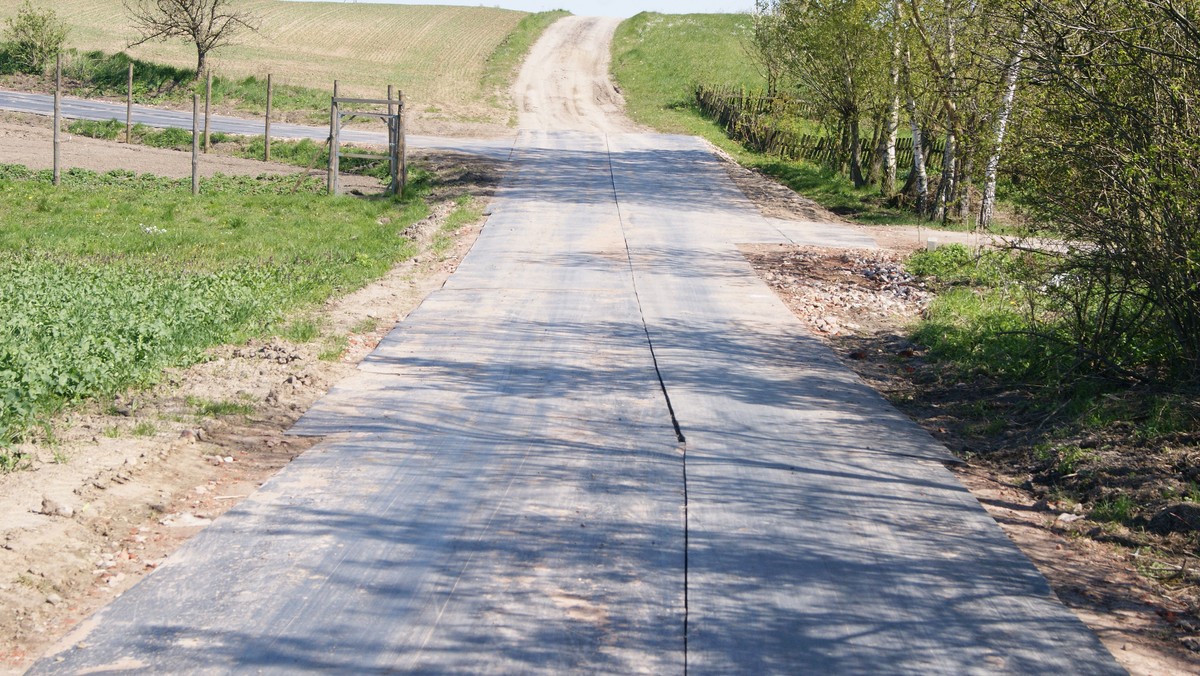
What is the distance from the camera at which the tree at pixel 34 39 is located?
4866 centimetres

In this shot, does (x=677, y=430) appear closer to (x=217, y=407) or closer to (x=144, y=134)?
(x=217, y=407)

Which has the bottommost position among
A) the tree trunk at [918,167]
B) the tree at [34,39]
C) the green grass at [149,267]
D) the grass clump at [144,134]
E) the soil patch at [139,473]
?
the soil patch at [139,473]

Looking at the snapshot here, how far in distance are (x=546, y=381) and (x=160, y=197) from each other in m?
14.9

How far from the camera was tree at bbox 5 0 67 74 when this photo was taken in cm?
4866

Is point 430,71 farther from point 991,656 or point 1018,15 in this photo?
A: point 991,656

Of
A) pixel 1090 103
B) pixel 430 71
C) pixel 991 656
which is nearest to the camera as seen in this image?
pixel 991 656

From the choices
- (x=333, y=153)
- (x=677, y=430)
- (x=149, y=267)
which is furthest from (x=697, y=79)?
(x=677, y=430)

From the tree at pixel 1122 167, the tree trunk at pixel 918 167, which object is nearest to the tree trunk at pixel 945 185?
the tree trunk at pixel 918 167

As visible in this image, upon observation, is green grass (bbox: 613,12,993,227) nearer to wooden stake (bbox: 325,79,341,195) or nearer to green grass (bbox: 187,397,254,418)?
wooden stake (bbox: 325,79,341,195)

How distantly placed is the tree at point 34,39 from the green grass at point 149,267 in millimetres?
29900

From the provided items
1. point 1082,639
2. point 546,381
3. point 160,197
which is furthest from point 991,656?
point 160,197

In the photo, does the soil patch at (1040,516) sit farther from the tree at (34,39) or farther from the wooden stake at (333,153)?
the tree at (34,39)

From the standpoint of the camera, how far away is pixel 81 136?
113ft

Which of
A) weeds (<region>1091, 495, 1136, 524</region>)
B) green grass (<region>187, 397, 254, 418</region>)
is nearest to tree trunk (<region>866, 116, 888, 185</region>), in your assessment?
weeds (<region>1091, 495, 1136, 524</region>)
